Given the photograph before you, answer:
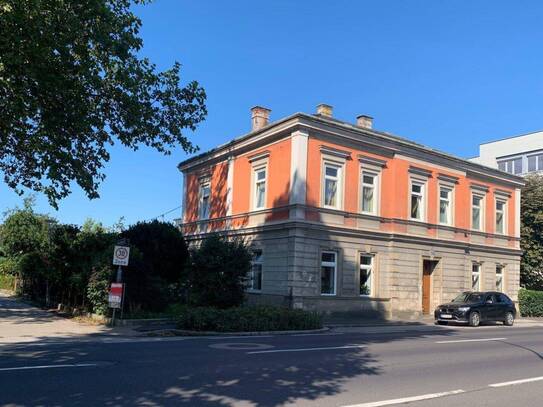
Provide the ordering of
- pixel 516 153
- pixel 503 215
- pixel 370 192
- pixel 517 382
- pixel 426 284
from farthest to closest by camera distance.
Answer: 1. pixel 516 153
2. pixel 503 215
3. pixel 426 284
4. pixel 370 192
5. pixel 517 382

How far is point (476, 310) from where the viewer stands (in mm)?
24828

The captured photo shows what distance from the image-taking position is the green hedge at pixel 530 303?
33.5 m

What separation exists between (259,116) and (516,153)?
40725 mm

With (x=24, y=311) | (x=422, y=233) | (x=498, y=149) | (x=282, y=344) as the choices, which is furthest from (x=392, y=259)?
(x=498, y=149)

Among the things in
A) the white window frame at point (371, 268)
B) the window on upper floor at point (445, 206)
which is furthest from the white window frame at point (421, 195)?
the white window frame at point (371, 268)

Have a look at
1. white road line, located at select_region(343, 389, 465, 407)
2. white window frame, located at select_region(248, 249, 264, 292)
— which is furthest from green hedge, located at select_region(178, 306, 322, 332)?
white road line, located at select_region(343, 389, 465, 407)

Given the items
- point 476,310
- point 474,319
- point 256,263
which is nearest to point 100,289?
point 256,263

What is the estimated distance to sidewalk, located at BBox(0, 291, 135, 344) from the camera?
14974 mm

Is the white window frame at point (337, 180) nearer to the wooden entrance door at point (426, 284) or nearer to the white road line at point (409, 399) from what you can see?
the wooden entrance door at point (426, 284)

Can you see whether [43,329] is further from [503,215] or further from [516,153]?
[516,153]

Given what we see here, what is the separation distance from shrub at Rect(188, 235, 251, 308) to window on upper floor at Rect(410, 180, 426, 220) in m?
10.4

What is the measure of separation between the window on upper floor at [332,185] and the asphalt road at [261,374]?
11.0 meters

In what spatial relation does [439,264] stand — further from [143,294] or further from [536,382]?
[536,382]

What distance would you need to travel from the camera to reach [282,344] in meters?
14.3
